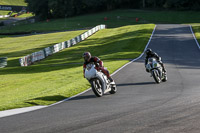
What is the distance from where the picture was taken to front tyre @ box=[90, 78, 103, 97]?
15.0 m

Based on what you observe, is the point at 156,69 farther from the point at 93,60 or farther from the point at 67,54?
the point at 67,54

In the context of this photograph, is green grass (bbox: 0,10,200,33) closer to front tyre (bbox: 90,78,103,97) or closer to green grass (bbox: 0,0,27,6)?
green grass (bbox: 0,0,27,6)

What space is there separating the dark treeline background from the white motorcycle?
321ft

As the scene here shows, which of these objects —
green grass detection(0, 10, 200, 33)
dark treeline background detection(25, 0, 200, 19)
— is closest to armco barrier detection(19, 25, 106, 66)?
green grass detection(0, 10, 200, 33)

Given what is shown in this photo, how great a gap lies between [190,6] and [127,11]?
20.0 m

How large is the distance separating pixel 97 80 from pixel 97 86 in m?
0.26

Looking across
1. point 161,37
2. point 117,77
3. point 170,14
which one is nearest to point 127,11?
point 170,14

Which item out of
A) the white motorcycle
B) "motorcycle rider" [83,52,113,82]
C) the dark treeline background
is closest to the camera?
the white motorcycle

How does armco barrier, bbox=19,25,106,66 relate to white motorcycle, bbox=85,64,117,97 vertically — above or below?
below

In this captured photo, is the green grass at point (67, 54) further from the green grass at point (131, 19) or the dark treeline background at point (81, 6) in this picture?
the dark treeline background at point (81, 6)

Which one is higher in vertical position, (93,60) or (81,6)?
(81,6)

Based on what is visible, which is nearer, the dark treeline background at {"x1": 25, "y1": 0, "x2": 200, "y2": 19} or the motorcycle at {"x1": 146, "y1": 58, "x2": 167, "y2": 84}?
the motorcycle at {"x1": 146, "y1": 58, "x2": 167, "y2": 84}

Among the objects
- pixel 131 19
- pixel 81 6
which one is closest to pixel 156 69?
pixel 131 19

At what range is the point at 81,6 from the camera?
126 metres
